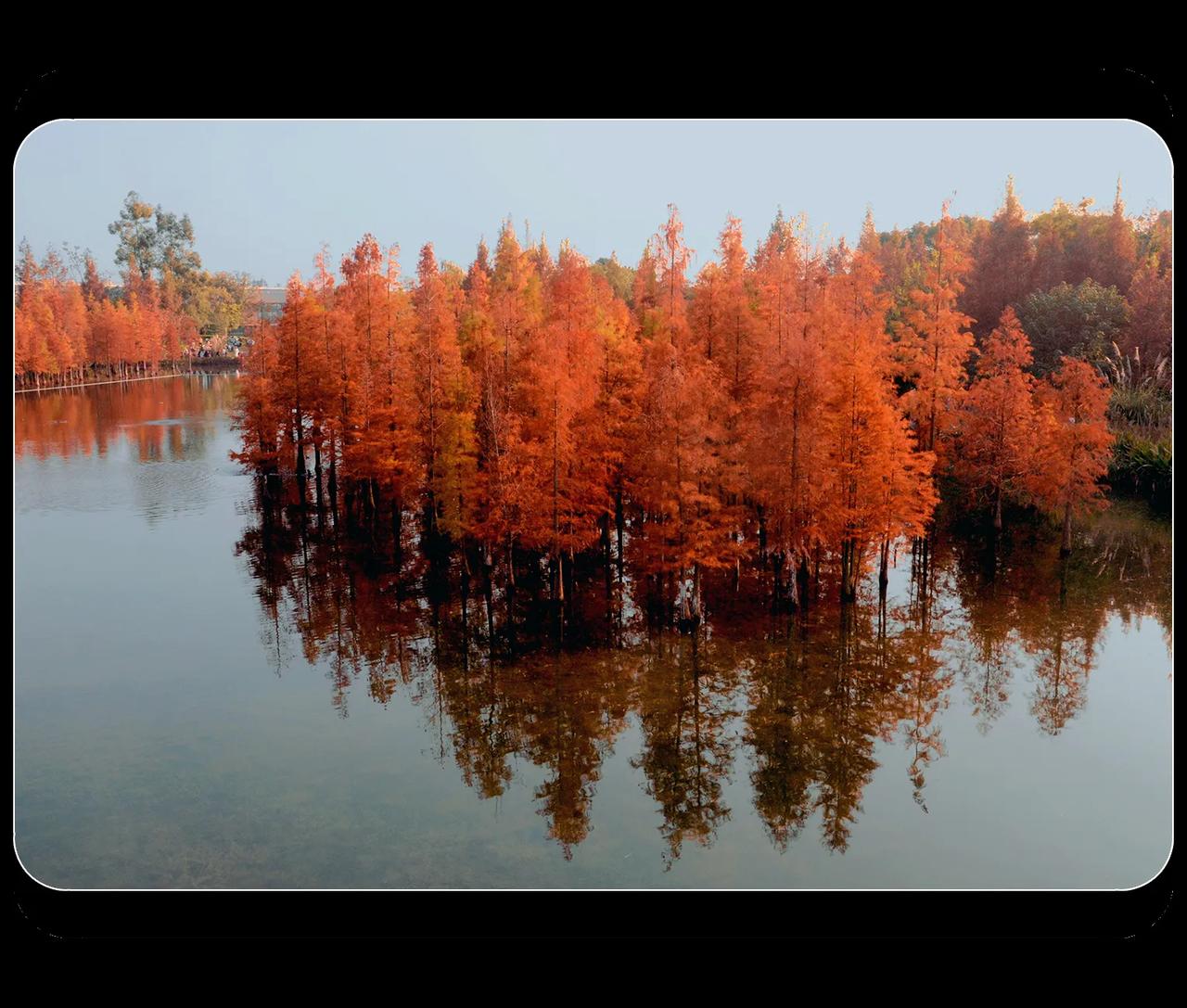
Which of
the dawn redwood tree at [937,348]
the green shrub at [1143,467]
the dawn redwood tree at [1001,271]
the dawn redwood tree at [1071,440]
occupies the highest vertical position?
the dawn redwood tree at [1001,271]

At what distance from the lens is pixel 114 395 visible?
101m

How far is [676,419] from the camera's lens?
28.1 meters

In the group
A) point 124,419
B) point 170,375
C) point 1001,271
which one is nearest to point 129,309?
point 170,375

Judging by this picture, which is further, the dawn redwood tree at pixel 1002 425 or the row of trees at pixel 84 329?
the row of trees at pixel 84 329

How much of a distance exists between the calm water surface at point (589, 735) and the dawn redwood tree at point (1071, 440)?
2.73 m

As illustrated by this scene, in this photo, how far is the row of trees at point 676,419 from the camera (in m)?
29.2

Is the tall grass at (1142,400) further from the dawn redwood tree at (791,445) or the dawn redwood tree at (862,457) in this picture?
the dawn redwood tree at (791,445)

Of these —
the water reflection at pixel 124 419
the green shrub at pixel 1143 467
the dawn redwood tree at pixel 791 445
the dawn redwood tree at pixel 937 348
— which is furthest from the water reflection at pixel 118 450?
the green shrub at pixel 1143 467

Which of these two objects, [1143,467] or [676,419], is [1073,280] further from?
[676,419]

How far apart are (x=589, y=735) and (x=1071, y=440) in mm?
24105

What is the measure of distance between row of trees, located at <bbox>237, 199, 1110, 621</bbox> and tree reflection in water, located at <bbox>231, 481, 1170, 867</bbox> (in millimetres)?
2105

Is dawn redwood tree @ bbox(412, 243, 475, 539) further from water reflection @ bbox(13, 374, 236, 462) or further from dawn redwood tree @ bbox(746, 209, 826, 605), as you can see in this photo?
water reflection @ bbox(13, 374, 236, 462)

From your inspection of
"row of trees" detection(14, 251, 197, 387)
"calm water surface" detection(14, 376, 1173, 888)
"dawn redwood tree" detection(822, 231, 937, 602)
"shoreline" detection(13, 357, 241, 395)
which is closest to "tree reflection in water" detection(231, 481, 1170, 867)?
"calm water surface" detection(14, 376, 1173, 888)
